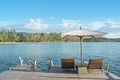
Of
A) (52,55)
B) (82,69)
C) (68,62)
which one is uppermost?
(68,62)

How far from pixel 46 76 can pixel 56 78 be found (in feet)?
3.13

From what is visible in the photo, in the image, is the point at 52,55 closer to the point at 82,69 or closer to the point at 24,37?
the point at 82,69

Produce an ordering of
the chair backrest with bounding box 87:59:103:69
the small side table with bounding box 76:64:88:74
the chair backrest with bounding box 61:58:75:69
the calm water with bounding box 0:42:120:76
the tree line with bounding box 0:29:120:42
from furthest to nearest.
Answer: the tree line with bounding box 0:29:120:42
the calm water with bounding box 0:42:120:76
the chair backrest with bounding box 61:58:75:69
the chair backrest with bounding box 87:59:103:69
the small side table with bounding box 76:64:88:74

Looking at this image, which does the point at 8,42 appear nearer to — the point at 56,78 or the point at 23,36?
the point at 23,36

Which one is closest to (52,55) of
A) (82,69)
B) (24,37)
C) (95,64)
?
(95,64)

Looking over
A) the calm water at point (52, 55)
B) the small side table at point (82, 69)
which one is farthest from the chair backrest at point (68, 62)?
the calm water at point (52, 55)

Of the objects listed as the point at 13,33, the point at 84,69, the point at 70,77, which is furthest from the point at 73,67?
the point at 13,33

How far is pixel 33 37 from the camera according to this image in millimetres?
188000

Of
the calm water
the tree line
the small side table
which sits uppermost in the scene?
the tree line

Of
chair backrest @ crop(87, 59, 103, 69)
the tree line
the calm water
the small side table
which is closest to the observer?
the small side table

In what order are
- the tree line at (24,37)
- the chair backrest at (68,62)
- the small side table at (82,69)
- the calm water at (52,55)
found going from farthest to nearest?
the tree line at (24,37) → the calm water at (52,55) → the chair backrest at (68,62) → the small side table at (82,69)

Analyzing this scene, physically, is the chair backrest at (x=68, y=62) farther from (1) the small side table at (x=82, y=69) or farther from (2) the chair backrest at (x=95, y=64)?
(1) the small side table at (x=82, y=69)

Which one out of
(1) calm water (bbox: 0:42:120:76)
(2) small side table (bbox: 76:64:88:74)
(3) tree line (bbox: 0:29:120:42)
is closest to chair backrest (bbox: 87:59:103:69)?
(2) small side table (bbox: 76:64:88:74)

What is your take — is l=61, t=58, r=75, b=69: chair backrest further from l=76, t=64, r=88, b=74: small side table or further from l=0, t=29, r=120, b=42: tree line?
l=0, t=29, r=120, b=42: tree line
